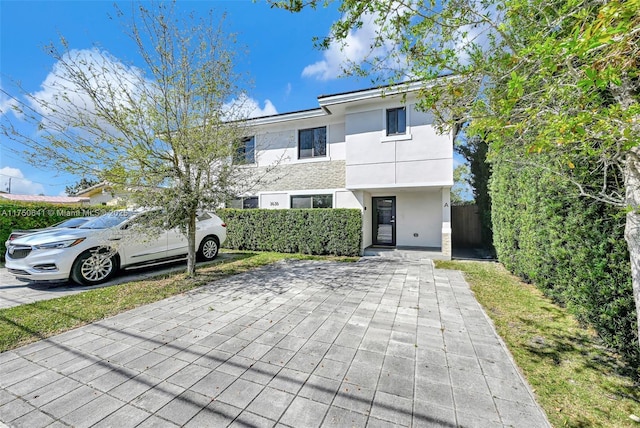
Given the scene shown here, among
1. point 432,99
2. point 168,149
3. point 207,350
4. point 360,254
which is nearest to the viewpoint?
point 432,99

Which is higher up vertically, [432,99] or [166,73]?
[166,73]

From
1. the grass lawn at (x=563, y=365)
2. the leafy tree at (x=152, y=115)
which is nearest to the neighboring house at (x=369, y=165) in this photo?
the leafy tree at (x=152, y=115)

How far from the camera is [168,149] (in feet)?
17.6

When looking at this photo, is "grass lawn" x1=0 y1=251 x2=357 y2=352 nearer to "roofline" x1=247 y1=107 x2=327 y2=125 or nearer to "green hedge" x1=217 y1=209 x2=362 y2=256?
"green hedge" x1=217 y1=209 x2=362 y2=256

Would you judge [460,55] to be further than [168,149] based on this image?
No

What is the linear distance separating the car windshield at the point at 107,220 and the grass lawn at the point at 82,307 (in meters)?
1.56

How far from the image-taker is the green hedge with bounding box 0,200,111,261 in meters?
8.23

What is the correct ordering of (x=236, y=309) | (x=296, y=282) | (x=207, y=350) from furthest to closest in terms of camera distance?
(x=296, y=282) → (x=236, y=309) → (x=207, y=350)

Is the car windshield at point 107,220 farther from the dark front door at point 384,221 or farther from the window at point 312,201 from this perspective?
the dark front door at point 384,221

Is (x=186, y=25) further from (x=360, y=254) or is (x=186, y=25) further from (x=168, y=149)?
(x=360, y=254)

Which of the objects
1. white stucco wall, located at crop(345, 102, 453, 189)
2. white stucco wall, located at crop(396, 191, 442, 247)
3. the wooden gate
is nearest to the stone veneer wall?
white stucco wall, located at crop(345, 102, 453, 189)

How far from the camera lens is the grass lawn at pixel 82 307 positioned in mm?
3354

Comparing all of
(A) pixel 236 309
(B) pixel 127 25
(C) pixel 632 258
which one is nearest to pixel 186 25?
(B) pixel 127 25

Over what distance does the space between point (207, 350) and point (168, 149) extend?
4.22m
